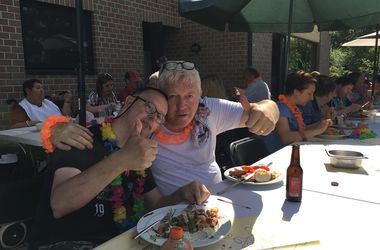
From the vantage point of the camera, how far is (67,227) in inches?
59.8

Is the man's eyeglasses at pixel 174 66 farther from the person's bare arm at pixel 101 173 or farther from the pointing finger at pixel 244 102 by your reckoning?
the person's bare arm at pixel 101 173

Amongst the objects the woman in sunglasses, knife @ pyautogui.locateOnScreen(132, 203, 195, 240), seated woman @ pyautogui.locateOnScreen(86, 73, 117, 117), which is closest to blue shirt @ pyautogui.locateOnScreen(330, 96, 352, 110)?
seated woman @ pyautogui.locateOnScreen(86, 73, 117, 117)

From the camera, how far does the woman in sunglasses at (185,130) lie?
2.03 metres

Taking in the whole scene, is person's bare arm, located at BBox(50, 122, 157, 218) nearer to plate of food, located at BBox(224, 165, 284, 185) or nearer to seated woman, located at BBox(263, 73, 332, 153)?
plate of food, located at BBox(224, 165, 284, 185)

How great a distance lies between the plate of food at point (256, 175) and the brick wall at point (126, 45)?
3673 mm

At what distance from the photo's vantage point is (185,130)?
2.15 m

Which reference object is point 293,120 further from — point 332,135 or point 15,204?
point 15,204

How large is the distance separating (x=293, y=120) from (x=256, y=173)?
159 centimetres

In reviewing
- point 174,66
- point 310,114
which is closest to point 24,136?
point 174,66

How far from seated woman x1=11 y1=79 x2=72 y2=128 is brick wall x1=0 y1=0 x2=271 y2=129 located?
0.43m

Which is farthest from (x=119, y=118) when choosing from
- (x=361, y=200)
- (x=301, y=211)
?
(x=361, y=200)

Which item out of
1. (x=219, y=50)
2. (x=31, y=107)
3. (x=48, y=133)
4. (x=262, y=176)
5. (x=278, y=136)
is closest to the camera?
(x=48, y=133)

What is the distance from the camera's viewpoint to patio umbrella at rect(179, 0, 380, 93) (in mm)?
4160

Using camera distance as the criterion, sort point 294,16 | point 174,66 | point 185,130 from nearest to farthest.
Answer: point 174,66
point 185,130
point 294,16
